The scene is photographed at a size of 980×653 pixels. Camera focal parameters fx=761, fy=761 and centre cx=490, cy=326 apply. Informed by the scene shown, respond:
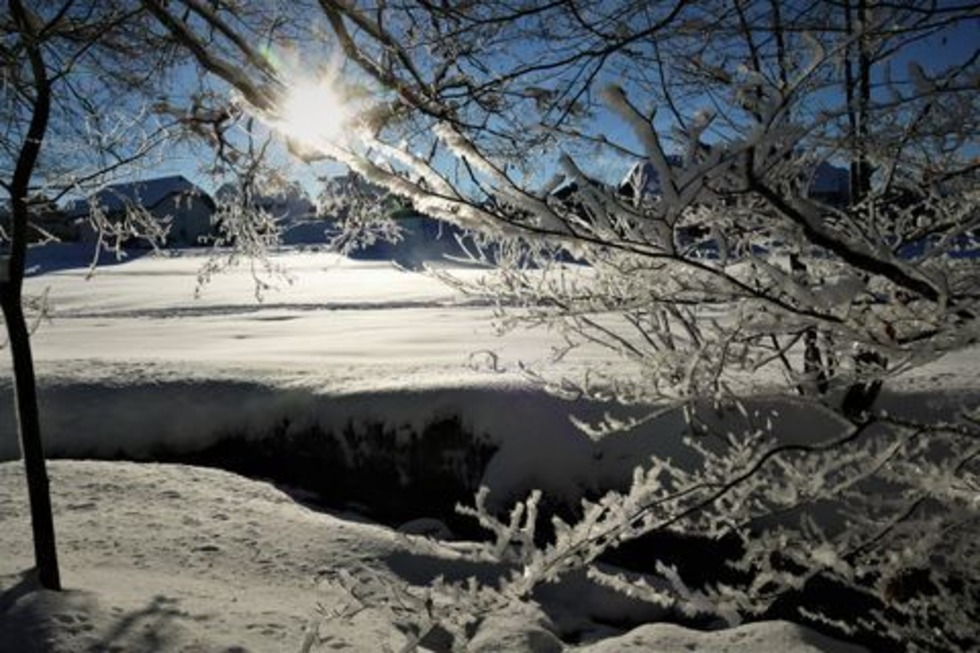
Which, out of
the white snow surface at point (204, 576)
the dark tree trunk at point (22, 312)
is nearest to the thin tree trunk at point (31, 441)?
the dark tree trunk at point (22, 312)

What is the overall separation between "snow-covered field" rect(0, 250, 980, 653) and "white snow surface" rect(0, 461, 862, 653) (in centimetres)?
1

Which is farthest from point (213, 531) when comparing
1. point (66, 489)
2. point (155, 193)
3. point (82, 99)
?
point (155, 193)

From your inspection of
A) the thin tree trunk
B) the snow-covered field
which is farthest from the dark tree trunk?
the snow-covered field

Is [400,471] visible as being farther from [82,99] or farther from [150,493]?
[82,99]

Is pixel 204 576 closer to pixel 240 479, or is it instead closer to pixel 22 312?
pixel 22 312

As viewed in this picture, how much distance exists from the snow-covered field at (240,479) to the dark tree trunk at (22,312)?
0.16 meters

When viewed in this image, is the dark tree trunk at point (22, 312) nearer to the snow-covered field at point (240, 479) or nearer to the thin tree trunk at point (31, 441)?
the thin tree trunk at point (31, 441)

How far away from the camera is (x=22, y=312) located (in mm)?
3693

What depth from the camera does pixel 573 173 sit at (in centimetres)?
117

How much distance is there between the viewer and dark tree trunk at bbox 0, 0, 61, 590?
3.52 m

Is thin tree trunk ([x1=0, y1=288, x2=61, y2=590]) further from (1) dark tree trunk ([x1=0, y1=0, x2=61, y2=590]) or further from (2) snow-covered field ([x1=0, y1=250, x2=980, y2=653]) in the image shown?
(2) snow-covered field ([x1=0, y1=250, x2=980, y2=653])

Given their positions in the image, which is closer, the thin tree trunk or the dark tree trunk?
the dark tree trunk

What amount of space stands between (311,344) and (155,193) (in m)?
42.1

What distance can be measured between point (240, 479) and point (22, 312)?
291 centimetres
